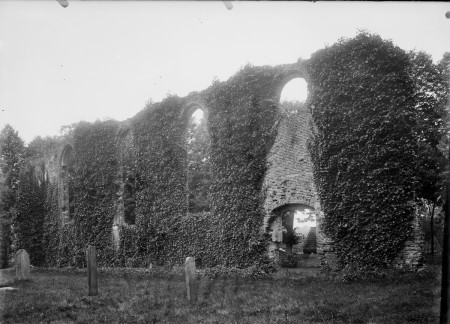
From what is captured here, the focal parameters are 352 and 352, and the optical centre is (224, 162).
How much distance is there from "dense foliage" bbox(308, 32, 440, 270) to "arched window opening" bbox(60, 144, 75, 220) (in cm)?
1483

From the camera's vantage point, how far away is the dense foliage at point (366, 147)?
9.52 meters

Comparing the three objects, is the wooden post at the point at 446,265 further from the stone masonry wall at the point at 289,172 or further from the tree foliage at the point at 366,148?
the stone masonry wall at the point at 289,172

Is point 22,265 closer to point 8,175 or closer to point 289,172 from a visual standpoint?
point 289,172

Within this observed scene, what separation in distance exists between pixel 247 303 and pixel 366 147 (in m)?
5.54

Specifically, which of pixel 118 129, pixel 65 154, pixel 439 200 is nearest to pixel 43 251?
pixel 65 154

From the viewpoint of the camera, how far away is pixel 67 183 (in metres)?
20.3

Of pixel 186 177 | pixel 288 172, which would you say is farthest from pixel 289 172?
pixel 186 177

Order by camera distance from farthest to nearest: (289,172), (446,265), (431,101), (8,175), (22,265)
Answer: (8,175)
(431,101)
(22,265)
(289,172)
(446,265)

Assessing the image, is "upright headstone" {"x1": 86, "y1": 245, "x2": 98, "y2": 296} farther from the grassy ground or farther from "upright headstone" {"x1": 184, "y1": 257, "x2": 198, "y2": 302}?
"upright headstone" {"x1": 184, "y1": 257, "x2": 198, "y2": 302}

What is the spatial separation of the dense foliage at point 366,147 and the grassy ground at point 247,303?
1.24 metres

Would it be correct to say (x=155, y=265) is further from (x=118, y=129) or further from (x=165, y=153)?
(x=118, y=129)

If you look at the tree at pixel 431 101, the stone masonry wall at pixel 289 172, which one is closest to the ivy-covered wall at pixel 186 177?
the stone masonry wall at pixel 289 172

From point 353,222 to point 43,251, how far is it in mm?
18146

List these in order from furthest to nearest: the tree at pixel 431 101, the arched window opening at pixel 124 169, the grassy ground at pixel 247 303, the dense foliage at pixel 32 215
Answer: the dense foliage at pixel 32 215, the arched window opening at pixel 124 169, the tree at pixel 431 101, the grassy ground at pixel 247 303
